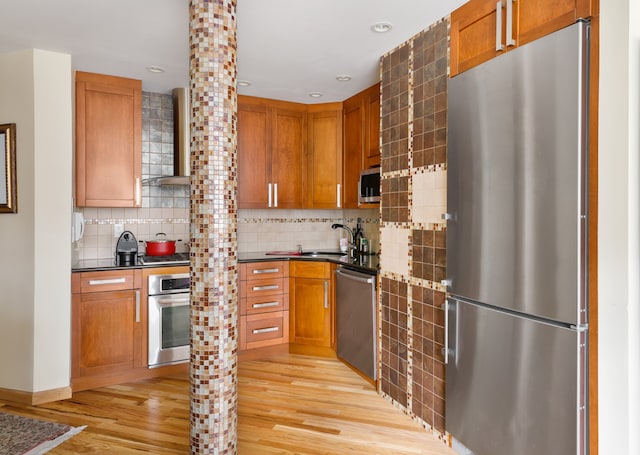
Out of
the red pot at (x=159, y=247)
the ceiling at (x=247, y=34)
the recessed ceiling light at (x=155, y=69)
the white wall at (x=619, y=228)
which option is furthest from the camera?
the red pot at (x=159, y=247)

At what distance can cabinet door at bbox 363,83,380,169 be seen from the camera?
11.2ft

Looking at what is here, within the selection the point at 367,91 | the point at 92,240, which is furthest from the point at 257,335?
the point at 367,91

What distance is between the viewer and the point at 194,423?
1986 mm

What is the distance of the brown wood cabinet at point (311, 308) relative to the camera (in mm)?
3727

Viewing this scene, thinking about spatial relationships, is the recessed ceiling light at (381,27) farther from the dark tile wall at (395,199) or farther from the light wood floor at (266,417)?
the light wood floor at (266,417)

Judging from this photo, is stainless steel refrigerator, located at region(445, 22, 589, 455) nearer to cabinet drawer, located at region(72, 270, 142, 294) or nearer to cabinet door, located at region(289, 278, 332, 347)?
cabinet door, located at region(289, 278, 332, 347)

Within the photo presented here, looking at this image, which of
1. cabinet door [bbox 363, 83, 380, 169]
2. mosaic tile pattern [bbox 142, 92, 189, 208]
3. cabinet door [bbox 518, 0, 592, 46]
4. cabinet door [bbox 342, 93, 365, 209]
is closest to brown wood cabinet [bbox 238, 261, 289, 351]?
cabinet door [bbox 342, 93, 365, 209]

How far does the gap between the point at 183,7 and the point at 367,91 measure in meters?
1.78

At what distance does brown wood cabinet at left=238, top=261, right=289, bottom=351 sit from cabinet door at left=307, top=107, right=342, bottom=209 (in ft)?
2.59

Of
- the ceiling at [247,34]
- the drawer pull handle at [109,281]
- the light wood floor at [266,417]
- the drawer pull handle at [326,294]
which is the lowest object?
the light wood floor at [266,417]

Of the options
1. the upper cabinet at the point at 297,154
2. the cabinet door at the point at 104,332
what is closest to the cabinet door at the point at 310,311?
the upper cabinet at the point at 297,154

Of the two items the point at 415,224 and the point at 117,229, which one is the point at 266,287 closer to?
the point at 117,229

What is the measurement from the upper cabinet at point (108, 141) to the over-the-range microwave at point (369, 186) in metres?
1.88

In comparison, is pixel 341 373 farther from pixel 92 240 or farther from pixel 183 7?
pixel 183 7
